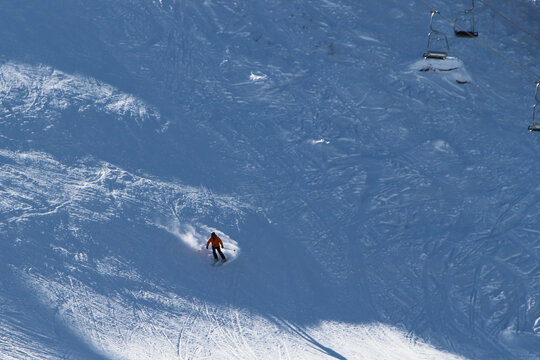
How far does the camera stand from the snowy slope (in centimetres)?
1614

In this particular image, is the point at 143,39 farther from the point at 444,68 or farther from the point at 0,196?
the point at 444,68

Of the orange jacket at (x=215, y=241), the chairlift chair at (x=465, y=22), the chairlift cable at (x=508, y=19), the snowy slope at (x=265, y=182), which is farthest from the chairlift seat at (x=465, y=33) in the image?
the orange jacket at (x=215, y=241)

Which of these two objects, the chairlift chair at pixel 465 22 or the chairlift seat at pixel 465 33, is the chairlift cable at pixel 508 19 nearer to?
the chairlift chair at pixel 465 22

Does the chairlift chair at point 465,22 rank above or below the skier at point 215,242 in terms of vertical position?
above

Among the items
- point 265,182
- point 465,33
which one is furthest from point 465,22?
point 265,182

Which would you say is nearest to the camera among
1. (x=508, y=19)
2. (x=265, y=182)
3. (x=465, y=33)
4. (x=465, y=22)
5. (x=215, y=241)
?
(x=215, y=241)

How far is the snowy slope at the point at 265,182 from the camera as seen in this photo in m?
16.1

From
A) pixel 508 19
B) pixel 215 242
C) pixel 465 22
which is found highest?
pixel 465 22

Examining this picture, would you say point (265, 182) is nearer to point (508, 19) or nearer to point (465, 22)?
point (465, 22)

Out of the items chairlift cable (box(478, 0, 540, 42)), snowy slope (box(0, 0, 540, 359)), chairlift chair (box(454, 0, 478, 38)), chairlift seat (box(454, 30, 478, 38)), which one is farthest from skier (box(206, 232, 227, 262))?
chairlift cable (box(478, 0, 540, 42))

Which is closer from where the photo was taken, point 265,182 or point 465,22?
point 265,182

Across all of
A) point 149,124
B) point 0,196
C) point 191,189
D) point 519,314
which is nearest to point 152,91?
point 149,124

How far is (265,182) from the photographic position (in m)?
19.0

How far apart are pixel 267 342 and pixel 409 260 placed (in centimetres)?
404
